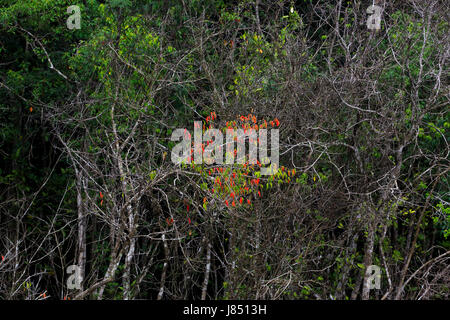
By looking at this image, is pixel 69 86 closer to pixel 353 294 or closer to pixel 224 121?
pixel 224 121

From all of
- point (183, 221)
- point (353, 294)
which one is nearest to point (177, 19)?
point (183, 221)

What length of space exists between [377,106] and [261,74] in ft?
5.87

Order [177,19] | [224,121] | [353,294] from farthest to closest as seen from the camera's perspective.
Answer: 1. [177,19]
2. [353,294]
3. [224,121]

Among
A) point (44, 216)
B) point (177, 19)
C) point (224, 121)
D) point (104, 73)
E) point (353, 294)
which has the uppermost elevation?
point (177, 19)

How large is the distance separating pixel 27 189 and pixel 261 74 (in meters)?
4.89

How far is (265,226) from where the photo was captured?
838cm

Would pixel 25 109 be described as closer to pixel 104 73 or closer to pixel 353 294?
pixel 104 73

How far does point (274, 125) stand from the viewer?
8.22 m

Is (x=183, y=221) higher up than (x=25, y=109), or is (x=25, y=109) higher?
(x=25, y=109)

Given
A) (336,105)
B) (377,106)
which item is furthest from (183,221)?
(377,106)

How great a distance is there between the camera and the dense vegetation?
8.21 m

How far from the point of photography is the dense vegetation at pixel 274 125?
8211mm

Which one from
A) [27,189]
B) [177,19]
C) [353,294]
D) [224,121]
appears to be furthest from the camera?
[27,189]

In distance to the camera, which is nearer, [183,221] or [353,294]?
[183,221]
